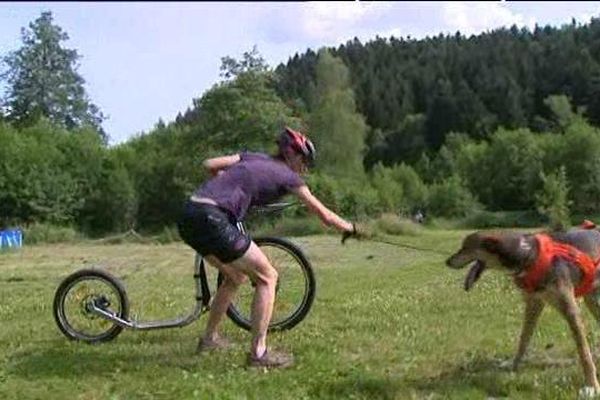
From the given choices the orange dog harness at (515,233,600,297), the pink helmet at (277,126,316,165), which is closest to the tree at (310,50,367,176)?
the pink helmet at (277,126,316,165)

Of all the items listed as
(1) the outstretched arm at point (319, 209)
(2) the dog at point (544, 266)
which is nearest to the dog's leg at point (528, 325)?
(2) the dog at point (544, 266)

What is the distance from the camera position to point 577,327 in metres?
7.38

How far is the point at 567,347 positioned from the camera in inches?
349

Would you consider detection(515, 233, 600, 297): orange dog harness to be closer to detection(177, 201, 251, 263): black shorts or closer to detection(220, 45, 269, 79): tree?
detection(177, 201, 251, 263): black shorts

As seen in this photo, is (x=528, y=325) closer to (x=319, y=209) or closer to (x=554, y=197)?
(x=319, y=209)

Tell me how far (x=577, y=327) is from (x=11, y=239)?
52.7m

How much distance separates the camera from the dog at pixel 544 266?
7414 millimetres

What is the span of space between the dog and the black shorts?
1.94 meters

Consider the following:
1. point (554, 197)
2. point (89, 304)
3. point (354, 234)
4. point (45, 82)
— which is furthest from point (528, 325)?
point (45, 82)

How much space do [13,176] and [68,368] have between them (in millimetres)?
67435

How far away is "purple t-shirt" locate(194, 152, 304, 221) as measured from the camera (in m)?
8.32

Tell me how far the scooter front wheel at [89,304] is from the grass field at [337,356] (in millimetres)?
175

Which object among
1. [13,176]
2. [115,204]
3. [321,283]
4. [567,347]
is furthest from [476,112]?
[567,347]

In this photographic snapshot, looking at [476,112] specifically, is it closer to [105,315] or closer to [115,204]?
[115,204]
